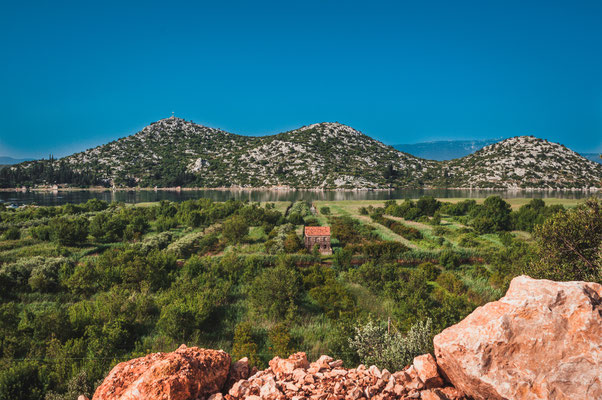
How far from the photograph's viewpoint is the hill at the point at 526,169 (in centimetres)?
14950

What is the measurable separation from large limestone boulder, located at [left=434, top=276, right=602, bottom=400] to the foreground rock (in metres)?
0.70

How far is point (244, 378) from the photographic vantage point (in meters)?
7.04

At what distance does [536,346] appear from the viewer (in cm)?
490

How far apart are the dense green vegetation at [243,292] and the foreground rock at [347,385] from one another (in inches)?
153

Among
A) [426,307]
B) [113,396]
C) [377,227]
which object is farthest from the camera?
[377,227]

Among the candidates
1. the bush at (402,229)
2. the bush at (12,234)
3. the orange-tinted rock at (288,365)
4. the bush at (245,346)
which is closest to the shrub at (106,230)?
the bush at (12,234)

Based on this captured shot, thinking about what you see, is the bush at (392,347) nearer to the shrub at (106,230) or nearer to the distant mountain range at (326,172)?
A: the shrub at (106,230)

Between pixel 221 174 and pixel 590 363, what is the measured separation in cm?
18572

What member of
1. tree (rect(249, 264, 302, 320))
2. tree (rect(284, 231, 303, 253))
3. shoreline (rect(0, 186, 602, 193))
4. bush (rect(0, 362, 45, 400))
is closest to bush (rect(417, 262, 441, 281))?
tree (rect(249, 264, 302, 320))

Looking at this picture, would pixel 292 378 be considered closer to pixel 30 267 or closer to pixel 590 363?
pixel 590 363

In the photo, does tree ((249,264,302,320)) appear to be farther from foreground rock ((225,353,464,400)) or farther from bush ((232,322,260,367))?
foreground rock ((225,353,464,400))

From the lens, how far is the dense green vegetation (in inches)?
508

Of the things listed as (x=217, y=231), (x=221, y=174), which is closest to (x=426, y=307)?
(x=217, y=231)

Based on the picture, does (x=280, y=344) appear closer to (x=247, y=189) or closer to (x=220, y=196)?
(x=220, y=196)
